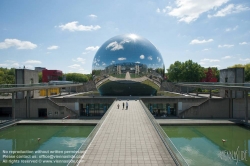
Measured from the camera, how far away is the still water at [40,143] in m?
11.8

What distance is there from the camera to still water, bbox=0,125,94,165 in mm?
11789

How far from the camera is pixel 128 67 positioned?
26438 mm

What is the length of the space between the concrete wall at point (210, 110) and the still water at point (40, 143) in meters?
14.1

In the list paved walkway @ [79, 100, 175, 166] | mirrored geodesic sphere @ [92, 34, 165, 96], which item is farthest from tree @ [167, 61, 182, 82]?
paved walkway @ [79, 100, 175, 166]

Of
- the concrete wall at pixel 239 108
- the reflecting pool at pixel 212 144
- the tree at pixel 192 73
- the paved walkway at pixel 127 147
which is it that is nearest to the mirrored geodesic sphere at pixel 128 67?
the reflecting pool at pixel 212 144

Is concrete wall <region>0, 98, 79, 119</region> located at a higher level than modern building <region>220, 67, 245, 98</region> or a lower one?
lower

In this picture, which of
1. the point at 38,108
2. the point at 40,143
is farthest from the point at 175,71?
the point at 40,143

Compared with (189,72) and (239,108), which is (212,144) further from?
(189,72)

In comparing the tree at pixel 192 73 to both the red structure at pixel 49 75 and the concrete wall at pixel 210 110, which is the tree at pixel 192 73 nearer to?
the concrete wall at pixel 210 110

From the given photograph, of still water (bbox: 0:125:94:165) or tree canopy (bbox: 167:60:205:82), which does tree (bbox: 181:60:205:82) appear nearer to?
tree canopy (bbox: 167:60:205:82)

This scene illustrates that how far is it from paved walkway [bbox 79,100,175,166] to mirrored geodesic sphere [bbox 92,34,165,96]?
1358 cm

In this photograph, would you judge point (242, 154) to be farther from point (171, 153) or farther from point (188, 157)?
point (171, 153)

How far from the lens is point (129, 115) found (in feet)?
55.5

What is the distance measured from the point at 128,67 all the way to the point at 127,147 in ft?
57.8
